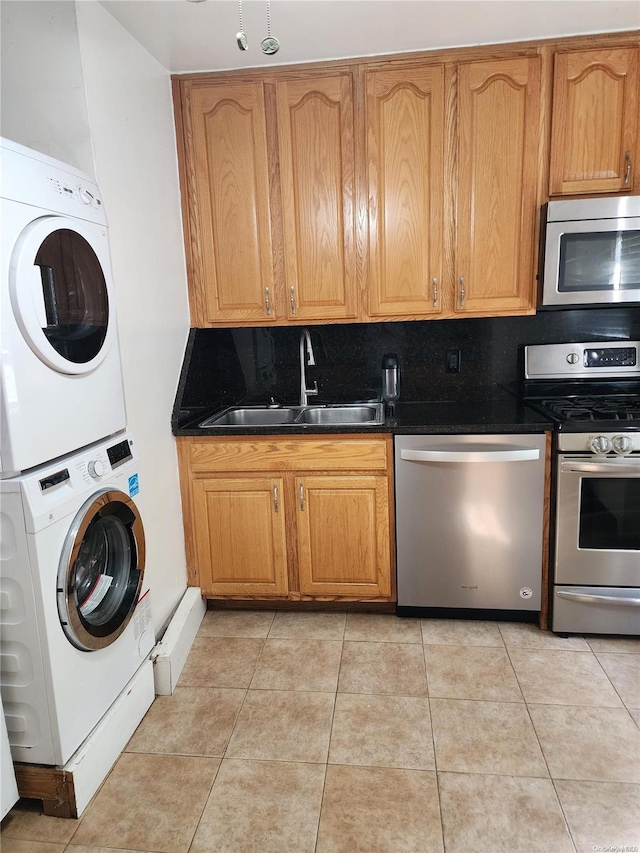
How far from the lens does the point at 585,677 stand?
2.10 m

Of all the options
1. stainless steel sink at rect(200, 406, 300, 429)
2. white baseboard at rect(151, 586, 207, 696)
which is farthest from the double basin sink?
white baseboard at rect(151, 586, 207, 696)

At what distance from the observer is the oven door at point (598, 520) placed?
221 cm

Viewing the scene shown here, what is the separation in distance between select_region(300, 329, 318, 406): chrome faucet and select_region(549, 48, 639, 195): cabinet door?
1.27 meters

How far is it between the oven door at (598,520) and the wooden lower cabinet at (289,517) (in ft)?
2.34

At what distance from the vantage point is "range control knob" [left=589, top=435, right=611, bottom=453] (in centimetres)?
217

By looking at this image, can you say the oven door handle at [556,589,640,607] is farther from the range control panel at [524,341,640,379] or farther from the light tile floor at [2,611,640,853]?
the range control panel at [524,341,640,379]

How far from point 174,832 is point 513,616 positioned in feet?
5.17

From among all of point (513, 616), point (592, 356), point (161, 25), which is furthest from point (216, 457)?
point (592, 356)

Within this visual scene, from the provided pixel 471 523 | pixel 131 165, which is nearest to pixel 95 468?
pixel 131 165

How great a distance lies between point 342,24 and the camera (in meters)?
2.11

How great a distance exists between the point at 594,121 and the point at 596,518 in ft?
5.39

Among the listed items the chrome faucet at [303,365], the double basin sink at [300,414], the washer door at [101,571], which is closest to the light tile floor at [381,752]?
the washer door at [101,571]

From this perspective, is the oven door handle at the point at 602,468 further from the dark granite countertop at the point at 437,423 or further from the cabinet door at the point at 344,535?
the cabinet door at the point at 344,535

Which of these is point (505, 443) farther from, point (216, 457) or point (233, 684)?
point (233, 684)
